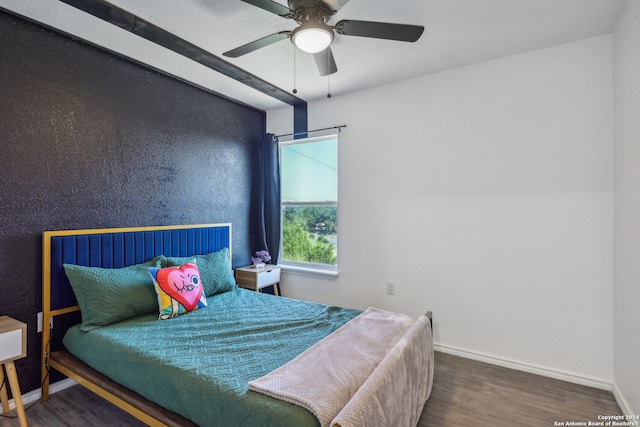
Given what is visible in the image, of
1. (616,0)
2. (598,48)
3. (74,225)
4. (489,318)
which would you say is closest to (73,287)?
(74,225)

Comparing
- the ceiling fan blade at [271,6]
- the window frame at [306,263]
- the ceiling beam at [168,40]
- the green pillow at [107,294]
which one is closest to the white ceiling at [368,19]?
the ceiling beam at [168,40]

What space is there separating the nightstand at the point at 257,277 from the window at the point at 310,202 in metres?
0.34

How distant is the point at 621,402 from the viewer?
84.0 inches

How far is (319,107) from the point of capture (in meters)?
3.77

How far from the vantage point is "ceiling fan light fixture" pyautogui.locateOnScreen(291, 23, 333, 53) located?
1.72 meters

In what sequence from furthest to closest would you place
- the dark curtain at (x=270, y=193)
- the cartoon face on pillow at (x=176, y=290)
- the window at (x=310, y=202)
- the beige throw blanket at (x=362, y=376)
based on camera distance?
the dark curtain at (x=270, y=193) < the window at (x=310, y=202) < the cartoon face on pillow at (x=176, y=290) < the beige throw blanket at (x=362, y=376)

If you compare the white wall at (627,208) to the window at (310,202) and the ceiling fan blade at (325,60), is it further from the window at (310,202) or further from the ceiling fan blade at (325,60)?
the window at (310,202)

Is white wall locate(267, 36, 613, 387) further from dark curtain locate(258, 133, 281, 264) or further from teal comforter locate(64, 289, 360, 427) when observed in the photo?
teal comforter locate(64, 289, 360, 427)

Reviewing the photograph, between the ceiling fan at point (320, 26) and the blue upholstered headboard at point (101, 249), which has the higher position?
the ceiling fan at point (320, 26)

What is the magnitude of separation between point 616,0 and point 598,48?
0.48 metres

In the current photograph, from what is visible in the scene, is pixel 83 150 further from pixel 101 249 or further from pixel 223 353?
pixel 223 353

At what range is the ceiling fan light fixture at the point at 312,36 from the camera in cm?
172

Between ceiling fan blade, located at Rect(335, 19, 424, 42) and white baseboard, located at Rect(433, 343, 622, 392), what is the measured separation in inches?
104

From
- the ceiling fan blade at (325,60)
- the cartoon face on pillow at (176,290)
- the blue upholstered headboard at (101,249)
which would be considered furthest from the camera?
the cartoon face on pillow at (176,290)
